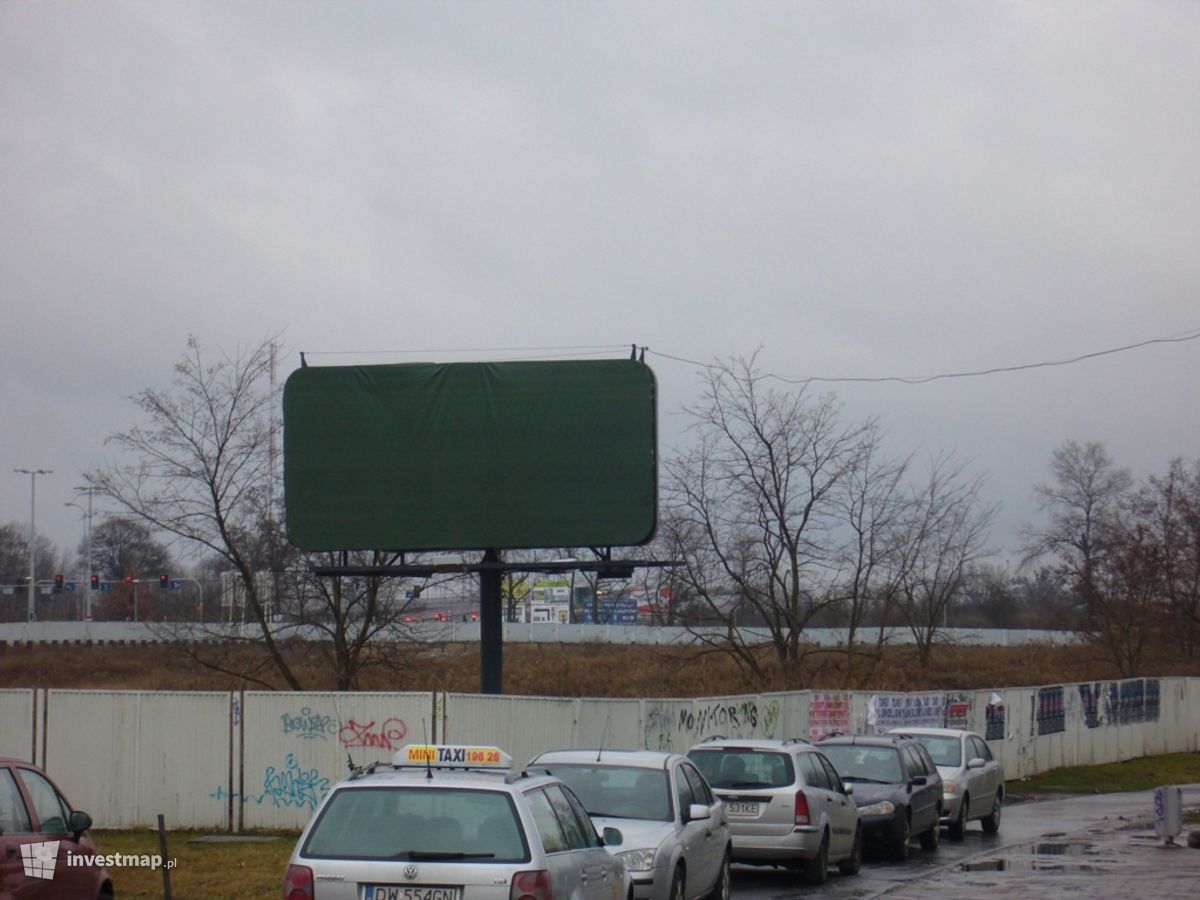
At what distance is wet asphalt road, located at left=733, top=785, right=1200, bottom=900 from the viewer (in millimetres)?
16266

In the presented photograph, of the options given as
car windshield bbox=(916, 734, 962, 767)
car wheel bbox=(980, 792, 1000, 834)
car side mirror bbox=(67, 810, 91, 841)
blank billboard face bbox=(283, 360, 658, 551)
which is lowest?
car wheel bbox=(980, 792, 1000, 834)

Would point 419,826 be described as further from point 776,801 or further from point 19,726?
point 19,726

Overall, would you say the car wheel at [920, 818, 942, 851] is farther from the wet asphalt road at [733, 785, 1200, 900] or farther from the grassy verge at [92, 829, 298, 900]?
the grassy verge at [92, 829, 298, 900]

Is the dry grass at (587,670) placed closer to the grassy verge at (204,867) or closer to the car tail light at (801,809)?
the grassy verge at (204,867)

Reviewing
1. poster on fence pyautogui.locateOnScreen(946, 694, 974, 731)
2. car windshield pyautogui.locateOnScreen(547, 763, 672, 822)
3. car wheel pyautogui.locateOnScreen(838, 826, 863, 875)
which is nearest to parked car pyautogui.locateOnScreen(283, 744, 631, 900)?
car windshield pyautogui.locateOnScreen(547, 763, 672, 822)

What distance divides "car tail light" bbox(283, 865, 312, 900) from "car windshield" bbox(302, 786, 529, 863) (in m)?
0.11

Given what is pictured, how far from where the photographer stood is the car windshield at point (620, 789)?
13172mm

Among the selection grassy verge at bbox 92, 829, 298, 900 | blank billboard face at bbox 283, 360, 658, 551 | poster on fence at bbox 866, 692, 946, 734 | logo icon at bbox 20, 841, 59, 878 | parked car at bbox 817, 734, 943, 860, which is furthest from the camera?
poster on fence at bbox 866, 692, 946, 734

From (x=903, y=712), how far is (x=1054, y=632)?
56113 mm

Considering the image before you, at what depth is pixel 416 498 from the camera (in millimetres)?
23359

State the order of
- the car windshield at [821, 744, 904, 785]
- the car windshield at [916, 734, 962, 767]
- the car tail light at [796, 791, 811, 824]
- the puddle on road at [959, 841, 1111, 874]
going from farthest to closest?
the car windshield at [916, 734, 962, 767] < the car windshield at [821, 744, 904, 785] < the puddle on road at [959, 841, 1111, 874] < the car tail light at [796, 791, 811, 824]

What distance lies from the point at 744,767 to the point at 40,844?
9.70m

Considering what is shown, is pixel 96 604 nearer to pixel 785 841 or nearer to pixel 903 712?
pixel 903 712

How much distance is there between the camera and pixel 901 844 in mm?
20078
